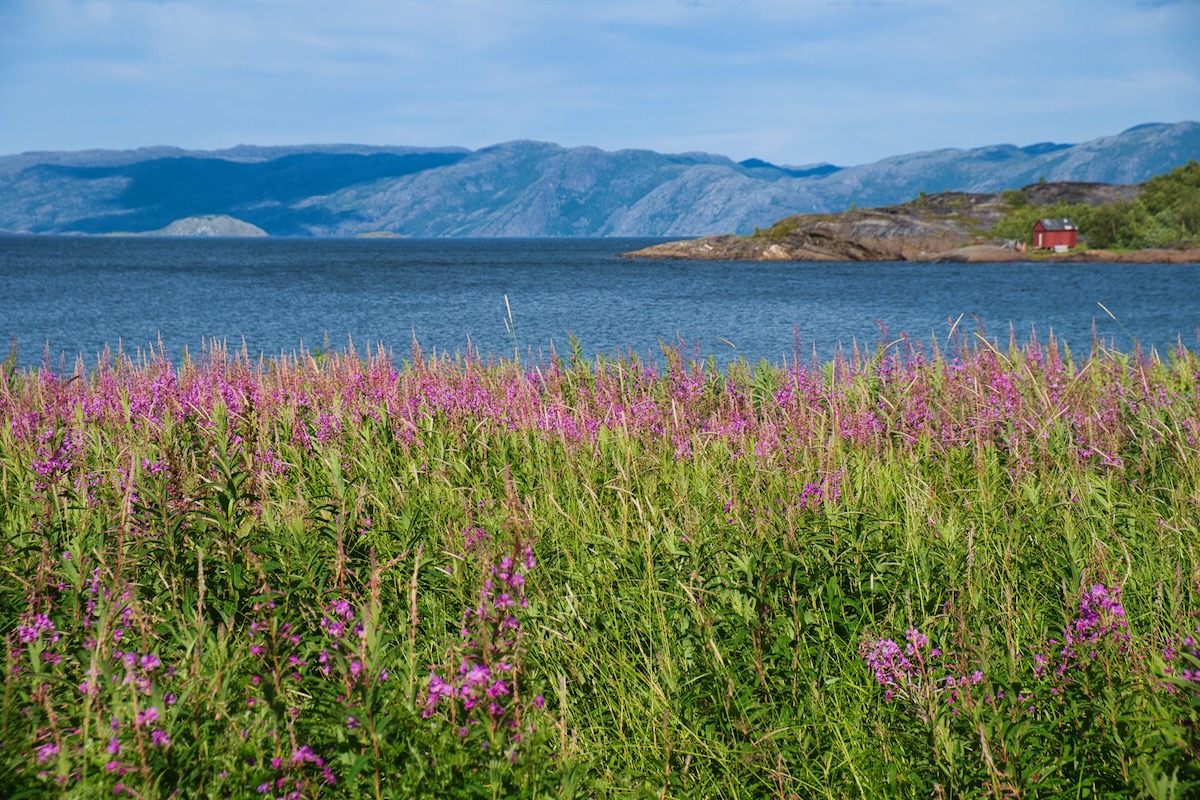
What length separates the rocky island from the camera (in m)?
117

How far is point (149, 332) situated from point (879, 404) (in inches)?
1894

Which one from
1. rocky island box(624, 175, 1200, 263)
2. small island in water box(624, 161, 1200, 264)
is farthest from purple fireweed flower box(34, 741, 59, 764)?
rocky island box(624, 175, 1200, 263)

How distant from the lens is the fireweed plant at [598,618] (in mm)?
3146

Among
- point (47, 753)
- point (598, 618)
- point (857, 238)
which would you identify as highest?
point (857, 238)

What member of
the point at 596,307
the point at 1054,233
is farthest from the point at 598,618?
the point at 1054,233

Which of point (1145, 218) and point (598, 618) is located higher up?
point (1145, 218)

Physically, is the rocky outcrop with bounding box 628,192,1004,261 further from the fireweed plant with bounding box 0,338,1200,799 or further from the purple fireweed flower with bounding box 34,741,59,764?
the purple fireweed flower with bounding box 34,741,59,764

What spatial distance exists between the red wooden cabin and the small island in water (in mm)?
1062

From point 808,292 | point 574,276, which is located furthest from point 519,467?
point 574,276

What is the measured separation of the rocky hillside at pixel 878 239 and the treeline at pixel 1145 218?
6.00 m

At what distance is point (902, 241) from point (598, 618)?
132 meters

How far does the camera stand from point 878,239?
5059 inches

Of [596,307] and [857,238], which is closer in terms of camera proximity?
[596,307]

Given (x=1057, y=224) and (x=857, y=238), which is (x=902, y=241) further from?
(x=1057, y=224)
